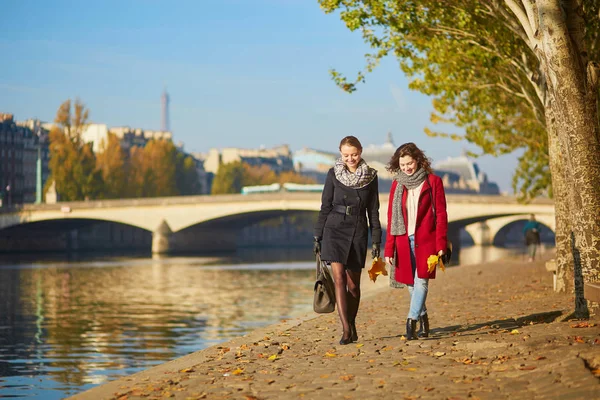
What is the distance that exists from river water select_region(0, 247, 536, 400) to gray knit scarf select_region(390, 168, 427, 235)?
3993mm

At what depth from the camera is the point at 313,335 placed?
11078mm

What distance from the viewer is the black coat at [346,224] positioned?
377 inches

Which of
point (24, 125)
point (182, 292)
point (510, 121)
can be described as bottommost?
point (182, 292)

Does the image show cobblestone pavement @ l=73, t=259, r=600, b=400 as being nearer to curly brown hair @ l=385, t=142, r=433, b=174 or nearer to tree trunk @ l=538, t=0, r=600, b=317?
tree trunk @ l=538, t=0, r=600, b=317

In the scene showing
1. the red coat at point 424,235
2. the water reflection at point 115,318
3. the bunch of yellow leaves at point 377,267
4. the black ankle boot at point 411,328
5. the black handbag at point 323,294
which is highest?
the red coat at point 424,235

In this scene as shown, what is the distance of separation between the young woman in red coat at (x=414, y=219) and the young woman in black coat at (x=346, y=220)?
0.61 feet

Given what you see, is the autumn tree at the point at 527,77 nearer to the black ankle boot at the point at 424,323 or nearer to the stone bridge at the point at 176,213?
the black ankle boot at the point at 424,323

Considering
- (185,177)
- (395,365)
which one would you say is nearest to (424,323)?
(395,365)

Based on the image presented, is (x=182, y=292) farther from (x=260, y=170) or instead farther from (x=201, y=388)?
Result: (x=260, y=170)

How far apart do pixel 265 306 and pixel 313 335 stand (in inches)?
524

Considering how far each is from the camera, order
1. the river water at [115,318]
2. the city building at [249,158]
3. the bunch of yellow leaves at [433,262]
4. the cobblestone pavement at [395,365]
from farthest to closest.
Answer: the city building at [249,158] < the river water at [115,318] < the bunch of yellow leaves at [433,262] < the cobblestone pavement at [395,365]

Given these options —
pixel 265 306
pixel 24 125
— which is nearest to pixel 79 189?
pixel 24 125

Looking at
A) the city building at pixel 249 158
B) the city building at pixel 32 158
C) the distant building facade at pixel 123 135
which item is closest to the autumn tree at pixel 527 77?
the city building at pixel 32 158

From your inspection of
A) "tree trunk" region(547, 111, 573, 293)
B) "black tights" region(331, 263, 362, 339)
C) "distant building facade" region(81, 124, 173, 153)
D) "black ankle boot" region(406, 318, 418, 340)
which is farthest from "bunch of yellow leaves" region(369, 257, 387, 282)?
"distant building facade" region(81, 124, 173, 153)
